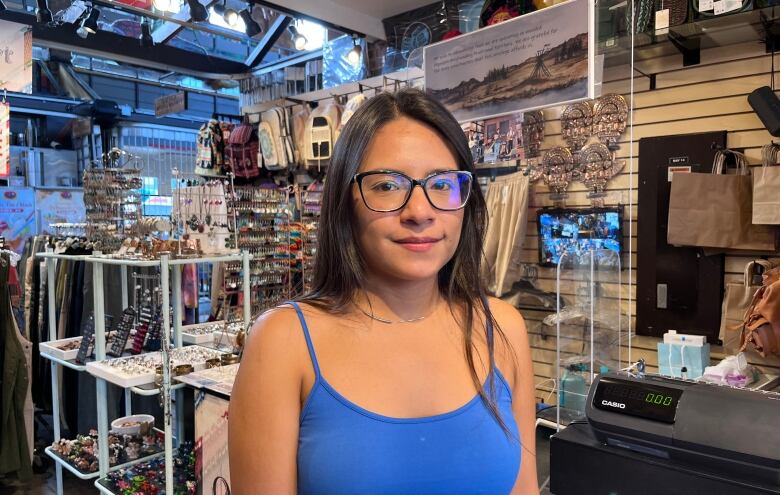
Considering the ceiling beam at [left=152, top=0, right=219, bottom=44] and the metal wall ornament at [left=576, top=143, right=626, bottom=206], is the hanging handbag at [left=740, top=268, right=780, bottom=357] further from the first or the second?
the ceiling beam at [left=152, top=0, right=219, bottom=44]

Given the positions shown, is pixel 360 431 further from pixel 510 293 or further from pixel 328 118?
pixel 328 118

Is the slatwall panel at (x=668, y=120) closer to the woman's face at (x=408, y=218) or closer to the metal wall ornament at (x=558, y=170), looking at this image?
the metal wall ornament at (x=558, y=170)

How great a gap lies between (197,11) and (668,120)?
11.7 feet

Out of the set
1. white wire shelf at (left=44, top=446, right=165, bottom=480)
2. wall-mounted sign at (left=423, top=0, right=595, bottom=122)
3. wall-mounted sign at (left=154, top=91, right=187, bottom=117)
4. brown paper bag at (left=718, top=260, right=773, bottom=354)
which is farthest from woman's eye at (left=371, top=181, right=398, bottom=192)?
wall-mounted sign at (left=154, top=91, right=187, bottom=117)

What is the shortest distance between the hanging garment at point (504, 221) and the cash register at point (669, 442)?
5.69 feet

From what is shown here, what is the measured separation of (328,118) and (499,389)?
4.10m

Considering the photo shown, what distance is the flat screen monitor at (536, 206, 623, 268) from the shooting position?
9.53 feet

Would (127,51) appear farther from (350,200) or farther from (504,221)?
(350,200)

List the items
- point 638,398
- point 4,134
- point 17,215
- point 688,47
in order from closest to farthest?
point 638,398 < point 688,47 < point 4,134 < point 17,215

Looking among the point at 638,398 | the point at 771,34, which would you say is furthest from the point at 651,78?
the point at 638,398

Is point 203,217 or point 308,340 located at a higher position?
point 203,217

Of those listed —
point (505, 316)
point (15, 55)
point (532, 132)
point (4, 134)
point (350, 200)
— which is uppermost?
point (15, 55)

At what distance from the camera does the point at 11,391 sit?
135 inches

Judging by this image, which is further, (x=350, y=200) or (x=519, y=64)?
(x=519, y=64)
